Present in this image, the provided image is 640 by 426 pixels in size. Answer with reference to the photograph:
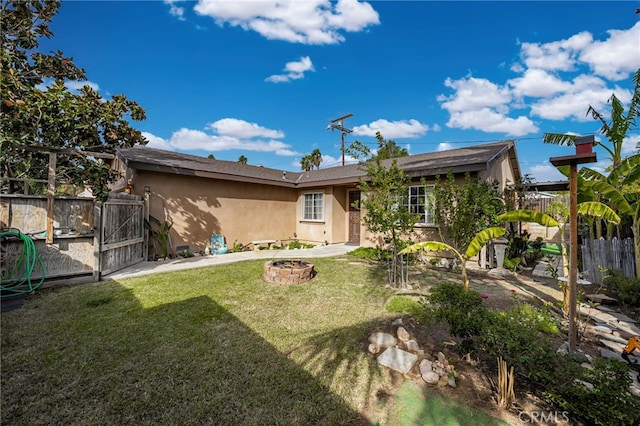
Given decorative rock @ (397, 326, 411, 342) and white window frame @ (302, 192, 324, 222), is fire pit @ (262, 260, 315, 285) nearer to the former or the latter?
decorative rock @ (397, 326, 411, 342)

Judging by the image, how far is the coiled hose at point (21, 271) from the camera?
5.63 metres

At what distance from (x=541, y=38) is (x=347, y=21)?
7632mm

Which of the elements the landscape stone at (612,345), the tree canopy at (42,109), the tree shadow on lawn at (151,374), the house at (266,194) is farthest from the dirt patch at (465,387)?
the tree canopy at (42,109)

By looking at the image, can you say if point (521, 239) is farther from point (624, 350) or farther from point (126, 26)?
point (126, 26)

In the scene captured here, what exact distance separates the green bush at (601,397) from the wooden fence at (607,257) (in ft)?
20.0

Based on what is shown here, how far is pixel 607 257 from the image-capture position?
6.99m

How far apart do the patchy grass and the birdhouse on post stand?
3782 millimetres

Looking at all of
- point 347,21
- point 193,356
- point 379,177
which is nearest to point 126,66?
point 347,21

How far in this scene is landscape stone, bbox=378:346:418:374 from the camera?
3332 mm

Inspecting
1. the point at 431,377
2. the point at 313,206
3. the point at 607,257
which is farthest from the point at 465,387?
the point at 313,206

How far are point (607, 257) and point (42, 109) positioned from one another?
15147 mm

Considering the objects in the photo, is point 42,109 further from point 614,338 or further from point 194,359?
point 614,338

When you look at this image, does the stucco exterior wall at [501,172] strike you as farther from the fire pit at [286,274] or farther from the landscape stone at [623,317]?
the fire pit at [286,274]

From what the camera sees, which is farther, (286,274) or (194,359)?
(286,274)
